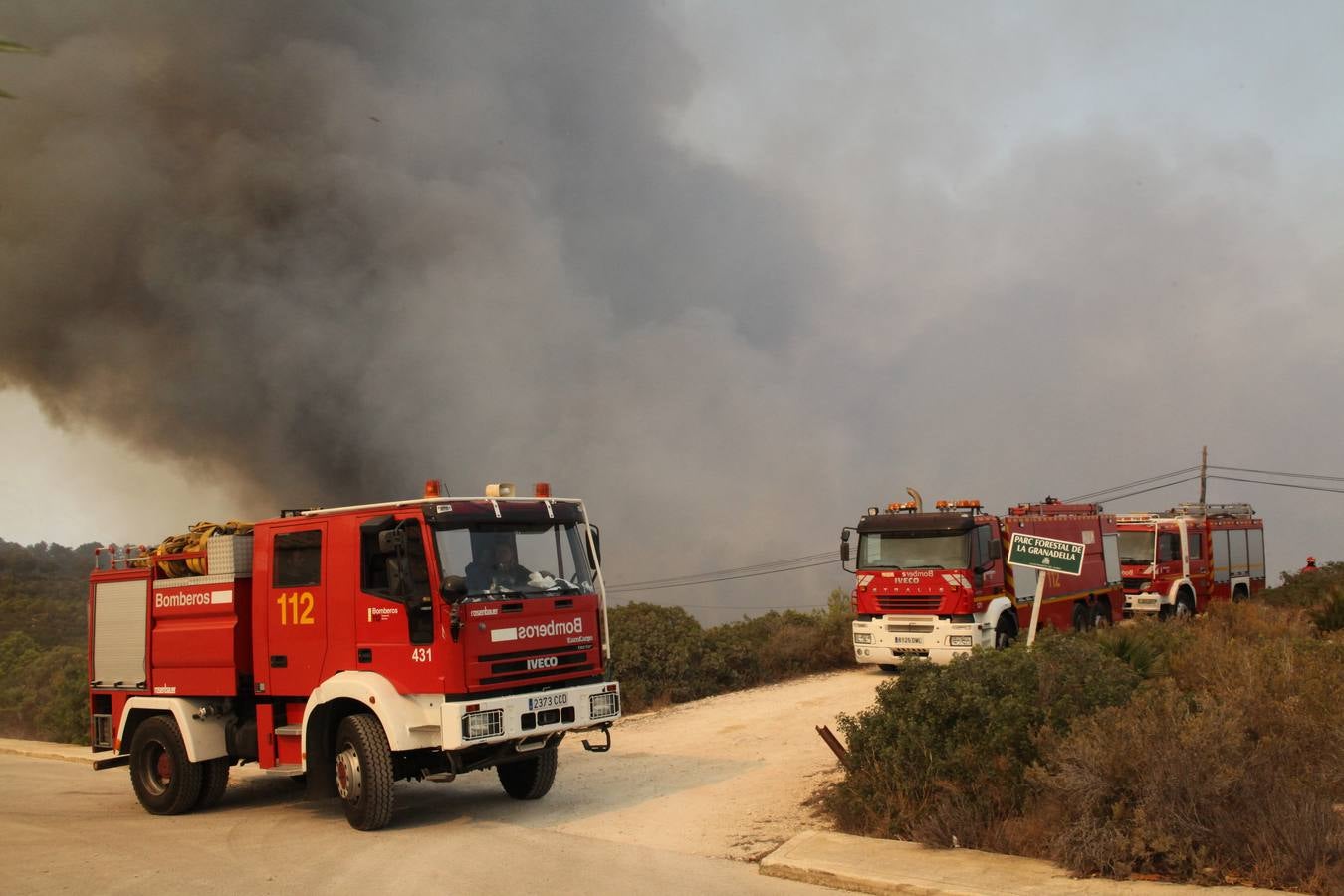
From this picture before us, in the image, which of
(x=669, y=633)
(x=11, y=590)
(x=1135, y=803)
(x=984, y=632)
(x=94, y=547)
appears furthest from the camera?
(x=11, y=590)

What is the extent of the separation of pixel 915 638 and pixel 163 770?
32.7 feet

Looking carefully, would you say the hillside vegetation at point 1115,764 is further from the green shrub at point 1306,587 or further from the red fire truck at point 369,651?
the green shrub at point 1306,587

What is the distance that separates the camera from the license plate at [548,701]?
8.10m

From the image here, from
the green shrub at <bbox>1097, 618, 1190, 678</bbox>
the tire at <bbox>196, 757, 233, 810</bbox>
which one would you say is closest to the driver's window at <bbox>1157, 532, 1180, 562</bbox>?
the green shrub at <bbox>1097, 618, 1190, 678</bbox>

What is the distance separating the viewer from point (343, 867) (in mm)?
7059

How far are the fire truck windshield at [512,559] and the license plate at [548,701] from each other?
798 mm

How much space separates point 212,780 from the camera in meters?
9.55

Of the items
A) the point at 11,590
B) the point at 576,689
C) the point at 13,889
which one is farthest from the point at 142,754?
the point at 11,590

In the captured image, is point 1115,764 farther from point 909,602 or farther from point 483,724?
point 909,602

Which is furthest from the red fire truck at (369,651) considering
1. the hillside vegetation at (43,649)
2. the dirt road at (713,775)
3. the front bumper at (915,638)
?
the hillside vegetation at (43,649)

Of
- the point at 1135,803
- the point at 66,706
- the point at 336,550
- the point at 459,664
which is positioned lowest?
the point at 66,706

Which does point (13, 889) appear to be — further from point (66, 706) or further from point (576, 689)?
point (66, 706)

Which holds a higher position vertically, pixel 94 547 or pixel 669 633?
pixel 94 547

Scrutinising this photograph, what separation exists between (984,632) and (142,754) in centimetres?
1089
